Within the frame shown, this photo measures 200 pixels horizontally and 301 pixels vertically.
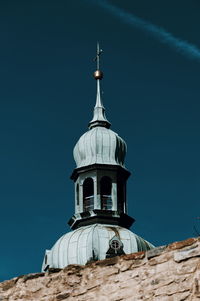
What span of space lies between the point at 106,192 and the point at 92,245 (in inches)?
140

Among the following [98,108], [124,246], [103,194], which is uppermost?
[98,108]

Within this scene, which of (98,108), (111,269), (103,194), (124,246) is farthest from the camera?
(98,108)

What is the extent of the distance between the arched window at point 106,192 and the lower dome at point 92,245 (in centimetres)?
103

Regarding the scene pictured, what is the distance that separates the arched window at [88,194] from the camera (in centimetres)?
4256

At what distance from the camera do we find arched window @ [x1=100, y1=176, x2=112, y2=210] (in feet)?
140

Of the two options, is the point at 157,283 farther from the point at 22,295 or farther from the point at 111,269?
the point at 22,295

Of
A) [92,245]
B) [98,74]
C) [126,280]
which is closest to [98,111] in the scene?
[98,74]

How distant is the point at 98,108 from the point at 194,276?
36.7 m

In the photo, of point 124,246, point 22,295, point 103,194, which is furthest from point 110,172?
point 22,295

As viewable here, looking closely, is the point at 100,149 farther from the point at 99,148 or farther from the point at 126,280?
the point at 126,280

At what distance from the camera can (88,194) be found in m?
43.3

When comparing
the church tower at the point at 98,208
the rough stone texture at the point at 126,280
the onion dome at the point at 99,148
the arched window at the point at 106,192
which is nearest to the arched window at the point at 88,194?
the church tower at the point at 98,208

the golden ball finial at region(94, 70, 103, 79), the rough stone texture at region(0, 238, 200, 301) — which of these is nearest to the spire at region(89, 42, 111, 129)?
the golden ball finial at region(94, 70, 103, 79)

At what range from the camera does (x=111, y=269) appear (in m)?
11.9
